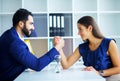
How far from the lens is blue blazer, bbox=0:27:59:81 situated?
1.98m

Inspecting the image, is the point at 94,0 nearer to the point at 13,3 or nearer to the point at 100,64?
the point at 13,3

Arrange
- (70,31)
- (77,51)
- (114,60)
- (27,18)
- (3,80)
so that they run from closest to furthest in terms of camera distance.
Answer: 1. (3,80)
2. (27,18)
3. (114,60)
4. (77,51)
5. (70,31)

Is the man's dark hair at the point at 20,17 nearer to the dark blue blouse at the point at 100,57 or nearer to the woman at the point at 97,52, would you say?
the woman at the point at 97,52

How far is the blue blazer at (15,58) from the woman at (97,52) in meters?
0.31

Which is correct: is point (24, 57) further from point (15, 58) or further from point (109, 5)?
point (109, 5)

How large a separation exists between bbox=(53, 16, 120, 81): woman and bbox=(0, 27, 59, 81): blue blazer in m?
0.31

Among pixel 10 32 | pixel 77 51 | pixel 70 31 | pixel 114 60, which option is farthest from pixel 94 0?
pixel 10 32

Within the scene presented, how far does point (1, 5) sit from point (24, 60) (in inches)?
86.9

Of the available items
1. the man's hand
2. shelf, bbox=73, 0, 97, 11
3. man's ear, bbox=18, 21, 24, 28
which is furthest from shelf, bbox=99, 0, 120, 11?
man's ear, bbox=18, 21, 24, 28

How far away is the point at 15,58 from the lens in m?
2.01

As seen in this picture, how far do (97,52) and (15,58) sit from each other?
85 centimetres

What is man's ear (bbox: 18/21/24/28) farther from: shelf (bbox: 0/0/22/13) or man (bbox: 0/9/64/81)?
shelf (bbox: 0/0/22/13)

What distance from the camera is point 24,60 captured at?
1.97 metres

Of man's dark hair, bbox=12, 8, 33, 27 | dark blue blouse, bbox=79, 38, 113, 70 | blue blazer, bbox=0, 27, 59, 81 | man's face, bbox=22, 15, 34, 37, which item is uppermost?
man's dark hair, bbox=12, 8, 33, 27
